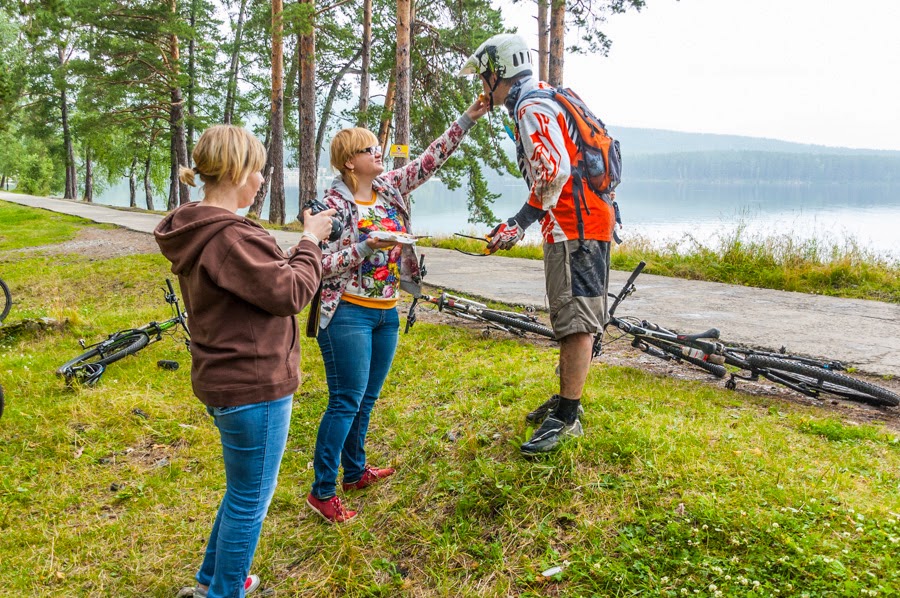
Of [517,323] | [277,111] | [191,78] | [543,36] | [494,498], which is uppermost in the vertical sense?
[191,78]

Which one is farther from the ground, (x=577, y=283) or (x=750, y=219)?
(x=750, y=219)

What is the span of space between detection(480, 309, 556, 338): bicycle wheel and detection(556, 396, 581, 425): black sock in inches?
105

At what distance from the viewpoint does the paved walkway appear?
5754 millimetres

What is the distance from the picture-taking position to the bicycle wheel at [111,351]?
18.6ft

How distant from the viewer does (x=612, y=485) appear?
3096 mm

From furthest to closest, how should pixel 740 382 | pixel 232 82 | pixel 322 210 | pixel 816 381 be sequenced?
pixel 232 82
pixel 740 382
pixel 816 381
pixel 322 210

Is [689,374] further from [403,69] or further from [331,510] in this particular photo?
[403,69]

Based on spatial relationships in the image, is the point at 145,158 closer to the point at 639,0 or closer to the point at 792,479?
the point at 639,0

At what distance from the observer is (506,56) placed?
335 cm

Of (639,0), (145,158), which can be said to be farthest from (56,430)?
(145,158)

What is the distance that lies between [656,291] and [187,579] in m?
7.05

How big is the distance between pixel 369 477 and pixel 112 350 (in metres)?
3.69

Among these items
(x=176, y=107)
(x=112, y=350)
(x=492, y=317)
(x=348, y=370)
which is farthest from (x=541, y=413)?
(x=176, y=107)

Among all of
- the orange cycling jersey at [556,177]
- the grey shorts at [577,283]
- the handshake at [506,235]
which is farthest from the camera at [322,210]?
the grey shorts at [577,283]
